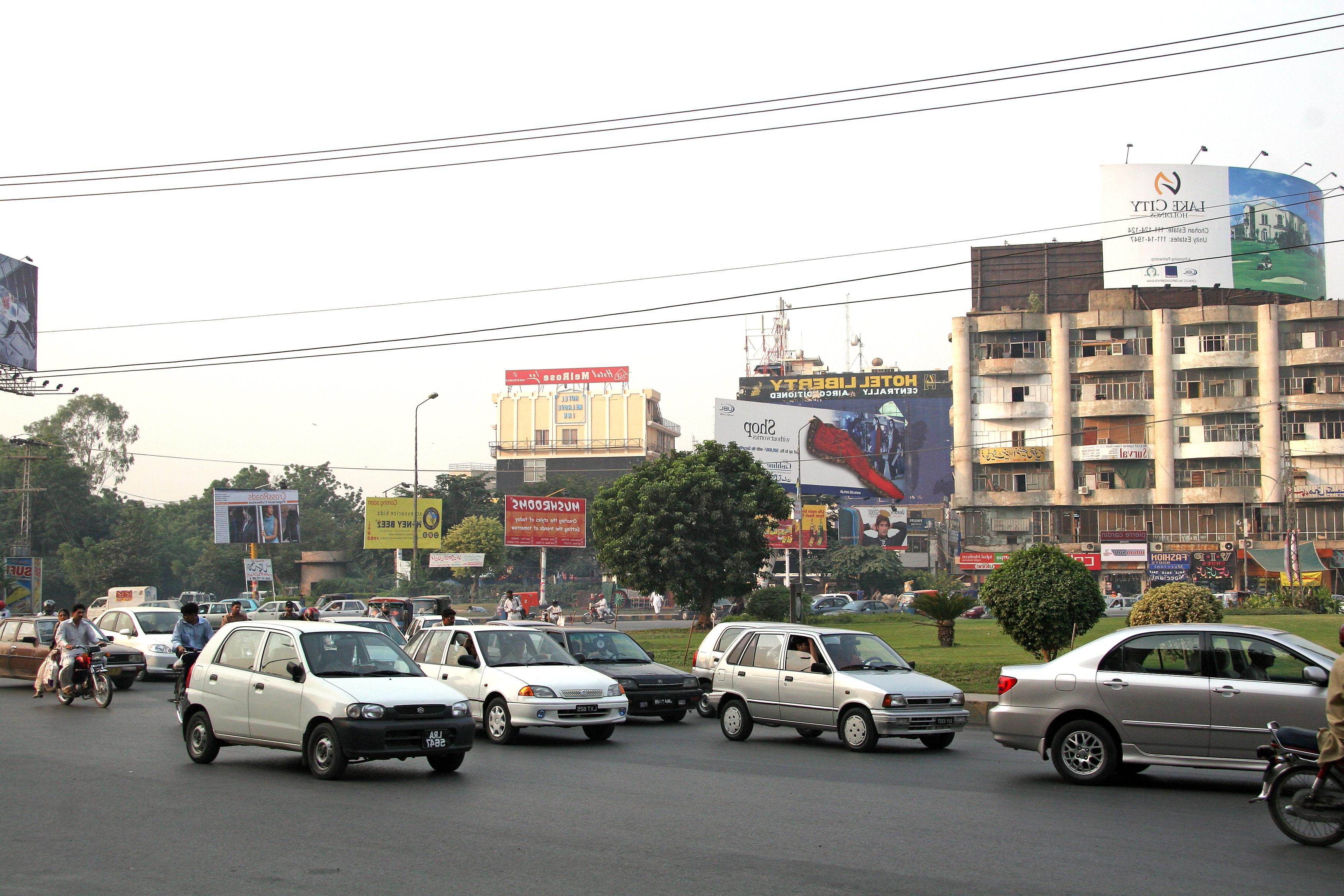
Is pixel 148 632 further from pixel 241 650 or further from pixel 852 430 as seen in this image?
pixel 852 430

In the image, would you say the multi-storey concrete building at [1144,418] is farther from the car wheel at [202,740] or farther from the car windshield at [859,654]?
the car wheel at [202,740]

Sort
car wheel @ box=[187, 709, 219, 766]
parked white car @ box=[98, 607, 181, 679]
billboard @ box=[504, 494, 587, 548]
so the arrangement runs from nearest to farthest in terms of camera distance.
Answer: car wheel @ box=[187, 709, 219, 766] → parked white car @ box=[98, 607, 181, 679] → billboard @ box=[504, 494, 587, 548]

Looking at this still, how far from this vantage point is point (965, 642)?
117 ft

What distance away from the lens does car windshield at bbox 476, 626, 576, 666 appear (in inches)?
644

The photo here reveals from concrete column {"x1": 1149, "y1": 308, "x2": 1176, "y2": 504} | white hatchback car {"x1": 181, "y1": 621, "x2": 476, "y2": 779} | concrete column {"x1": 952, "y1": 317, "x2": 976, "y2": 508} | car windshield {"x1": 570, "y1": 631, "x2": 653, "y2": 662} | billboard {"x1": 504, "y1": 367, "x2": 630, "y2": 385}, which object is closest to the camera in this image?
white hatchback car {"x1": 181, "y1": 621, "x2": 476, "y2": 779}

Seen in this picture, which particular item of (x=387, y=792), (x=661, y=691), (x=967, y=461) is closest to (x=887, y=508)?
(x=967, y=461)

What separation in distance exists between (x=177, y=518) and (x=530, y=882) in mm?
118848

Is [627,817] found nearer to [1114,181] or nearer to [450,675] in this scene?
[450,675]

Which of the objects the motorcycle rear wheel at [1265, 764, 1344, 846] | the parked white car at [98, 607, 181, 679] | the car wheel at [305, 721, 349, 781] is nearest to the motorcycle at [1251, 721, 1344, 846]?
the motorcycle rear wheel at [1265, 764, 1344, 846]

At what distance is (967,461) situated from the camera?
287 ft

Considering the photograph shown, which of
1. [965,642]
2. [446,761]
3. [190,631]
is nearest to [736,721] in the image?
[446,761]

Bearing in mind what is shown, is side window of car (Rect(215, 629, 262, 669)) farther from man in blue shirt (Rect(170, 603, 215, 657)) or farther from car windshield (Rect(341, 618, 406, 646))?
car windshield (Rect(341, 618, 406, 646))

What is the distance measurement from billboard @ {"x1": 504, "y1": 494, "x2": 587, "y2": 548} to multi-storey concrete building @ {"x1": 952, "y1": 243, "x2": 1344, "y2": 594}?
32.3m

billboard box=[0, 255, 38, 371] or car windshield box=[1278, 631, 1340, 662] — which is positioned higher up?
billboard box=[0, 255, 38, 371]
